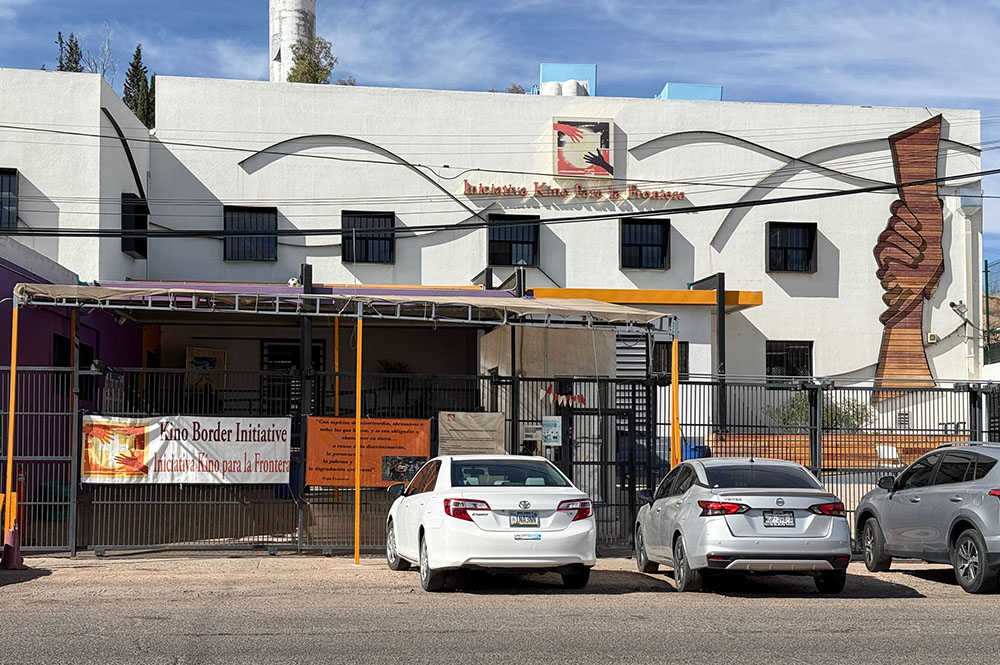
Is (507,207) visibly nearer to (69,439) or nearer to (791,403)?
(791,403)

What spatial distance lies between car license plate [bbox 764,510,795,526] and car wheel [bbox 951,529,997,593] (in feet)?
6.83

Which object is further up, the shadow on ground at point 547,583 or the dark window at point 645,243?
the dark window at point 645,243

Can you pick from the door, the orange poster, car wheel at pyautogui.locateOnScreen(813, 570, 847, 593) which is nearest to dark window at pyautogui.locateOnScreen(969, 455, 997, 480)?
the door

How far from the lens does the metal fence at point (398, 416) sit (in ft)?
52.5

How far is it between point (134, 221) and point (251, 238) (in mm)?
3544

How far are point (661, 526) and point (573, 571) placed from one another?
1.40m

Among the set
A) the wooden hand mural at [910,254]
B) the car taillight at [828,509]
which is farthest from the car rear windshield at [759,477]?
the wooden hand mural at [910,254]

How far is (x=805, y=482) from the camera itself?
13.1 metres

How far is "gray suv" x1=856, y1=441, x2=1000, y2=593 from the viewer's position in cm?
1270

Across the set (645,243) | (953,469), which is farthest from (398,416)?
(645,243)

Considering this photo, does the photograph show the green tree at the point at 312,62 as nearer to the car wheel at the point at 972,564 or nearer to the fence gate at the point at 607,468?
the fence gate at the point at 607,468

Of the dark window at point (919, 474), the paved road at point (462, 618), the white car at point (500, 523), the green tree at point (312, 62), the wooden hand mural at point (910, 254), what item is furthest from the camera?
the green tree at point (312, 62)

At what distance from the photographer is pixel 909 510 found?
14258 mm

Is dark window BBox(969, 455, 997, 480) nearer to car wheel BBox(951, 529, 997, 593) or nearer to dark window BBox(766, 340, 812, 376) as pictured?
car wheel BBox(951, 529, 997, 593)
